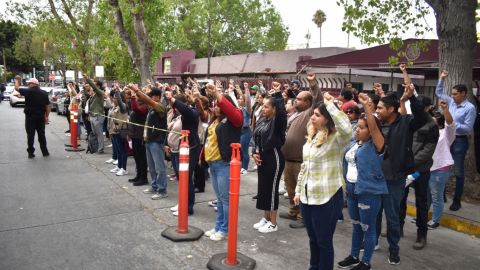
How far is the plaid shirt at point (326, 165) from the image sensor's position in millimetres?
3631

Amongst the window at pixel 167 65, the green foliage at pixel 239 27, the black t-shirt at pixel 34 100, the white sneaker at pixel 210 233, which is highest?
the green foliage at pixel 239 27

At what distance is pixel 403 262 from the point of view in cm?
464

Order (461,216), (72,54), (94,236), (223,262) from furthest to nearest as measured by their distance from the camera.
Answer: (72,54), (461,216), (94,236), (223,262)

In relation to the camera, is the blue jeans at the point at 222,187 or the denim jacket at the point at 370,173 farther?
the blue jeans at the point at 222,187

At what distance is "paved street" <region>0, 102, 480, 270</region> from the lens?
4531mm

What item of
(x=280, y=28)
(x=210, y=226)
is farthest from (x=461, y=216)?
(x=280, y=28)

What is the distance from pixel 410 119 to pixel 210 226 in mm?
2916

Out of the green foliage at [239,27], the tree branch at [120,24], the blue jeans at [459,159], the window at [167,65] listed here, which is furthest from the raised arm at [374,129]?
the green foliage at [239,27]

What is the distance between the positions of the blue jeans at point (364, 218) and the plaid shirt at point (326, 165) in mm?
575

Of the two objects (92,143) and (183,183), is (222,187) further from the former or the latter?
(92,143)

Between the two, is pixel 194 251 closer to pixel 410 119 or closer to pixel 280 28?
pixel 410 119

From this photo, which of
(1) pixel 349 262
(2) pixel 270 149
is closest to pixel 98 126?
(2) pixel 270 149

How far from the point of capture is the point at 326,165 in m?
3.74

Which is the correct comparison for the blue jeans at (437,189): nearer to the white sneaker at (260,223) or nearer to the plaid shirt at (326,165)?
the white sneaker at (260,223)
